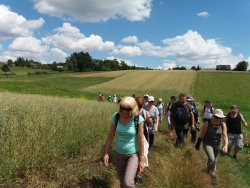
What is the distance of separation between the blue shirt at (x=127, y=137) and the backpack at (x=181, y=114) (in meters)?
3.46

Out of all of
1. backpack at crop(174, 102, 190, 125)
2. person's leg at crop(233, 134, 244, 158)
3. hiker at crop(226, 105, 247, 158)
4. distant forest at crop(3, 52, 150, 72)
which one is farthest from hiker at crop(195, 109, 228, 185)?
distant forest at crop(3, 52, 150, 72)

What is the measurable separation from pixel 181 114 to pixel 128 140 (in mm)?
3607

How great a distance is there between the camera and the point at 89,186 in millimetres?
3924

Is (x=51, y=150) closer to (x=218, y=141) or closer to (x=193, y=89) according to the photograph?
(x=218, y=141)

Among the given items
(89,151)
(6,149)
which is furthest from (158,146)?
(6,149)

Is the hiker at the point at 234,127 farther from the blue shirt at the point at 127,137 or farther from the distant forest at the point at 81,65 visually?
the distant forest at the point at 81,65

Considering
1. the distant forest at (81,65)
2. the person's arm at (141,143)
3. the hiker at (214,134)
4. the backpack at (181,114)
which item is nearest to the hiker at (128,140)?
the person's arm at (141,143)

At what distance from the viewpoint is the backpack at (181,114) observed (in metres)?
6.82

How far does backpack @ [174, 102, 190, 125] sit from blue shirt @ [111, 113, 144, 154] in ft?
11.4

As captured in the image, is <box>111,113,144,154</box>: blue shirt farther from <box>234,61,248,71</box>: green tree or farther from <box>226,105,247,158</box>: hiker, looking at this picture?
<box>234,61,248,71</box>: green tree

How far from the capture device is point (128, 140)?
363 cm

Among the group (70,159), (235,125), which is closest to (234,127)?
(235,125)

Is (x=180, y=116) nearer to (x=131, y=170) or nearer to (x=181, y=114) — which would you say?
(x=181, y=114)

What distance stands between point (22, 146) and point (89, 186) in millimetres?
1292
